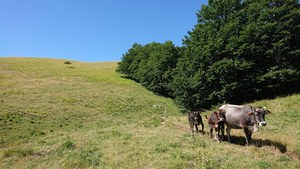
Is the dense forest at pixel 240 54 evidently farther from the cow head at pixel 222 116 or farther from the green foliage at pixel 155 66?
the cow head at pixel 222 116

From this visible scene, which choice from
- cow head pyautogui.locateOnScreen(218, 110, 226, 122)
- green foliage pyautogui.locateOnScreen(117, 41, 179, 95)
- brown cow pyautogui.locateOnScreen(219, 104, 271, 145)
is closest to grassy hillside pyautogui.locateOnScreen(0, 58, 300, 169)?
brown cow pyautogui.locateOnScreen(219, 104, 271, 145)

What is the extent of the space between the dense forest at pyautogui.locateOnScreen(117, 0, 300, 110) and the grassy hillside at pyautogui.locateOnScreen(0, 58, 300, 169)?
14.0 feet

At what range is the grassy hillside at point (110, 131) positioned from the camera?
10.5 metres

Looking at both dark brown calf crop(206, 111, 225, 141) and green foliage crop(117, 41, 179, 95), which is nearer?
dark brown calf crop(206, 111, 225, 141)

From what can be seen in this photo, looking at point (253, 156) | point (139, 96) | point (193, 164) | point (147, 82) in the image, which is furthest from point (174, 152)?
point (147, 82)

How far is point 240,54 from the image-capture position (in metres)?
31.0

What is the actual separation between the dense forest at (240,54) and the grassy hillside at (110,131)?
4.25 metres

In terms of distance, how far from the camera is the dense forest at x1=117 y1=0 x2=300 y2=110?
2875 cm

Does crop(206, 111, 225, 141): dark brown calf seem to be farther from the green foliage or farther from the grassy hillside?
the green foliage

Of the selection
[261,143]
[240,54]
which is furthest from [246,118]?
[240,54]

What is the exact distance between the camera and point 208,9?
117ft

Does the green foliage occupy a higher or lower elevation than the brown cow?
higher

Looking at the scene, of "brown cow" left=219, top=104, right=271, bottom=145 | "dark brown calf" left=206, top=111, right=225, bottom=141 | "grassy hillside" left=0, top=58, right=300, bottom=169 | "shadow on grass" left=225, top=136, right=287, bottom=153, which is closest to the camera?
"grassy hillside" left=0, top=58, right=300, bottom=169

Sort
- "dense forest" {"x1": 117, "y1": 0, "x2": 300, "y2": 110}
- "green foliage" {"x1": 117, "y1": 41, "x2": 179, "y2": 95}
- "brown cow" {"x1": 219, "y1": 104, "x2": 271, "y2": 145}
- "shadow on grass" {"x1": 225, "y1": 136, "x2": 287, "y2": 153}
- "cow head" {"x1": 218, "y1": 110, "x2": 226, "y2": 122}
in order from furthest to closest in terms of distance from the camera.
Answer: "green foliage" {"x1": 117, "y1": 41, "x2": 179, "y2": 95} → "dense forest" {"x1": 117, "y1": 0, "x2": 300, "y2": 110} → "cow head" {"x1": 218, "y1": 110, "x2": 226, "y2": 122} → "brown cow" {"x1": 219, "y1": 104, "x2": 271, "y2": 145} → "shadow on grass" {"x1": 225, "y1": 136, "x2": 287, "y2": 153}
